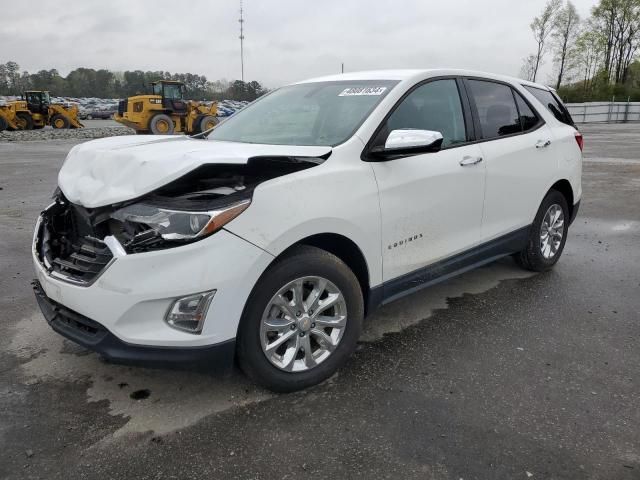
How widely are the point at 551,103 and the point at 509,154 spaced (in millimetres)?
1229

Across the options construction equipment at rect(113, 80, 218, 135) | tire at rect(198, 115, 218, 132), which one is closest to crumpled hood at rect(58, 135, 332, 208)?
construction equipment at rect(113, 80, 218, 135)

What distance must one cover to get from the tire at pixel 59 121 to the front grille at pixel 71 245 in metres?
32.0

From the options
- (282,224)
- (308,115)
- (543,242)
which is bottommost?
(543,242)

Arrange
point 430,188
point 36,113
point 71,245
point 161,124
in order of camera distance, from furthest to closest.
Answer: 1. point 36,113
2. point 161,124
3. point 430,188
4. point 71,245

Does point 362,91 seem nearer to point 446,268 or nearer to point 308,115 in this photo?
point 308,115

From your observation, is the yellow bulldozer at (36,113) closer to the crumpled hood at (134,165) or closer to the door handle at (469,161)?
the crumpled hood at (134,165)

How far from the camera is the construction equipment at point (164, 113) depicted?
23844 millimetres

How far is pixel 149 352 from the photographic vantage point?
2.41 metres

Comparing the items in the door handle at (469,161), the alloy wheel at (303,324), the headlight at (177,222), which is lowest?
the alloy wheel at (303,324)

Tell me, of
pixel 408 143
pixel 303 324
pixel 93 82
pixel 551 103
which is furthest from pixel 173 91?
pixel 93 82

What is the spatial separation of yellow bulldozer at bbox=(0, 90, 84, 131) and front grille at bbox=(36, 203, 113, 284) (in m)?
29.8

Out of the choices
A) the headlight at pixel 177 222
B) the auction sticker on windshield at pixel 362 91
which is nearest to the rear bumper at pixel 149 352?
the headlight at pixel 177 222

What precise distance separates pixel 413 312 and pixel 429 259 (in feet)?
2.11

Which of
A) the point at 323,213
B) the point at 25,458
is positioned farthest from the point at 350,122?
the point at 25,458
